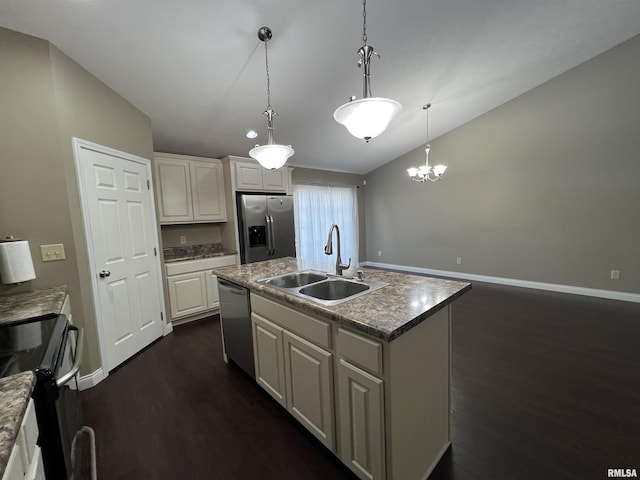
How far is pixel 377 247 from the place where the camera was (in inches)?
257

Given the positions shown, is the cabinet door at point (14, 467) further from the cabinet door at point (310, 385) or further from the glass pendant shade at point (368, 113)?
the glass pendant shade at point (368, 113)

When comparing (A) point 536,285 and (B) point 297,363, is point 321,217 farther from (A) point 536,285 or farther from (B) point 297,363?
(B) point 297,363

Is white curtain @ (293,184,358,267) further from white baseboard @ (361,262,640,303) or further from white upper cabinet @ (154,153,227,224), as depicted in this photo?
white upper cabinet @ (154,153,227,224)

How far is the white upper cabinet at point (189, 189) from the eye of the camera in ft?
10.8

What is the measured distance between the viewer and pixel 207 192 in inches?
144

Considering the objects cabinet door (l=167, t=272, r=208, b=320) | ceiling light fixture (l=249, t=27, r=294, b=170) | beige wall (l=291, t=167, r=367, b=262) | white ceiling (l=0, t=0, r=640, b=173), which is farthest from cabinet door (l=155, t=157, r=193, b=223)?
beige wall (l=291, t=167, r=367, b=262)

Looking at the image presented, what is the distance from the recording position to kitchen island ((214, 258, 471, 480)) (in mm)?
1067

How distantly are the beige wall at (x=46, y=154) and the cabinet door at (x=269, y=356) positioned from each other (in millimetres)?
1472

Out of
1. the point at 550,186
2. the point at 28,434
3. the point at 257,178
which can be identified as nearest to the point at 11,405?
the point at 28,434

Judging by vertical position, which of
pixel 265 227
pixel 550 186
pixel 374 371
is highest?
pixel 550 186

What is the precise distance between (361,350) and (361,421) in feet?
1.16

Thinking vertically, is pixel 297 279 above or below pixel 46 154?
below

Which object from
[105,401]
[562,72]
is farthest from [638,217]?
[105,401]

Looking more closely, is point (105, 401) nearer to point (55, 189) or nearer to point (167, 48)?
point (55, 189)
